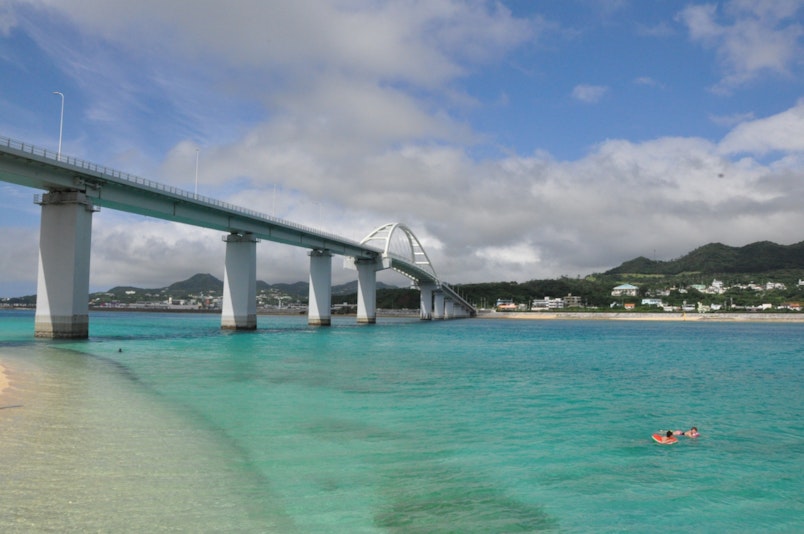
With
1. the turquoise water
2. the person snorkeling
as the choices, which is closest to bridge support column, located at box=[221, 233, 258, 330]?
the turquoise water

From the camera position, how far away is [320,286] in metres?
98.9

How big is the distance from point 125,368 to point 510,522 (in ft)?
87.8

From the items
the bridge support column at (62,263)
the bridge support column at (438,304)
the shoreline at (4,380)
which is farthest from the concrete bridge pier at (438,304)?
the shoreline at (4,380)

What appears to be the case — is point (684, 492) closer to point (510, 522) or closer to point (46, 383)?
point (510, 522)

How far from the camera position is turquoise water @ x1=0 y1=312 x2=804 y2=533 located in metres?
9.41

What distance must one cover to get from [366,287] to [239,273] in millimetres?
46586

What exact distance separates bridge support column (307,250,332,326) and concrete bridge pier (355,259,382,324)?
1527 cm

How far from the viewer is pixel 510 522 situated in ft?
30.6

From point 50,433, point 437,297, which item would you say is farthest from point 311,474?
point 437,297

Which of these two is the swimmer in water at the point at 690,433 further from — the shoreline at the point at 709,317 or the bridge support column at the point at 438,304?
the shoreline at the point at 709,317

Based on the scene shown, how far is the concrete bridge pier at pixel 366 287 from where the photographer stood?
115938 mm

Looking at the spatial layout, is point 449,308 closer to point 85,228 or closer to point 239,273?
point 239,273

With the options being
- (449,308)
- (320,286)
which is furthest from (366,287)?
(449,308)

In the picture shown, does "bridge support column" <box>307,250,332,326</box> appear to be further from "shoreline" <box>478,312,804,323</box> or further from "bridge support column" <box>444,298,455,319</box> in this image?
"shoreline" <box>478,312,804,323</box>
